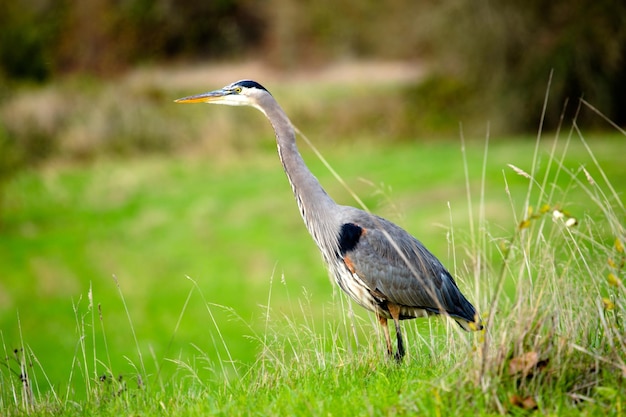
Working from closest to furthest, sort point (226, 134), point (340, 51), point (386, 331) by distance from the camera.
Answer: point (386, 331) → point (226, 134) → point (340, 51)

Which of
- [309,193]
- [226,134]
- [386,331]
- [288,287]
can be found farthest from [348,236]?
[226,134]

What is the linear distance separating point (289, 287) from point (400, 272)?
12310 millimetres

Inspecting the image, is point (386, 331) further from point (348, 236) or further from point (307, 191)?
point (307, 191)

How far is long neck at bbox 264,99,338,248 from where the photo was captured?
6496 mm

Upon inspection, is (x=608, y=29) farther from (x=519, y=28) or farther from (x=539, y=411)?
(x=539, y=411)

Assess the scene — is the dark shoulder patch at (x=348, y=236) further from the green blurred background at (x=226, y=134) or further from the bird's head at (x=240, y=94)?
the bird's head at (x=240, y=94)

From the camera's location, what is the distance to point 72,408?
17.8 ft

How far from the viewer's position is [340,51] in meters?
46.4

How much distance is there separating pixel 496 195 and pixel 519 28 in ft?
38.1

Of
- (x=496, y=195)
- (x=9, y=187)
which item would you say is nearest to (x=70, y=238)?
(x=9, y=187)

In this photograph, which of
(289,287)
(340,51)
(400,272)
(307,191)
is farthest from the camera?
(340,51)

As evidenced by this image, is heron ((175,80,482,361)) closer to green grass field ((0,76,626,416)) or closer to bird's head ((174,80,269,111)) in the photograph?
bird's head ((174,80,269,111))

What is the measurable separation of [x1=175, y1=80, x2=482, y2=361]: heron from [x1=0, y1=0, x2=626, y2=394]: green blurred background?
384 millimetres

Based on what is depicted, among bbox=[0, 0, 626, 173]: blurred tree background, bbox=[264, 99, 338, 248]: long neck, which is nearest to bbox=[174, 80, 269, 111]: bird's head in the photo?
bbox=[264, 99, 338, 248]: long neck
